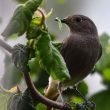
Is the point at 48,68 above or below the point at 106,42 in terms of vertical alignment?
above

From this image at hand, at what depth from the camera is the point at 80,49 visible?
240 centimetres

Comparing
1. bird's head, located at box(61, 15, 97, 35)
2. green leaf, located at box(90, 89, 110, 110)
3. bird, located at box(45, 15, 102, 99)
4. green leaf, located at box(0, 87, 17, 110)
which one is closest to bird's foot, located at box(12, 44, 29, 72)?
green leaf, located at box(0, 87, 17, 110)

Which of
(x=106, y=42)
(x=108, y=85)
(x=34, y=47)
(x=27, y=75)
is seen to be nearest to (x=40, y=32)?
(x=34, y=47)

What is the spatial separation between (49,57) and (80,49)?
97cm

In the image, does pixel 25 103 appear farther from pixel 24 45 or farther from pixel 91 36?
pixel 91 36

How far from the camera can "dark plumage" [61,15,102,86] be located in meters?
2.33

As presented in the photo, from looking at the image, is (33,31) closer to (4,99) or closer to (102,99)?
(4,99)

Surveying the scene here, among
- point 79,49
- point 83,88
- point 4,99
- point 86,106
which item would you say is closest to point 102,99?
point 83,88

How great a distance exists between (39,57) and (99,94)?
1.62 metres

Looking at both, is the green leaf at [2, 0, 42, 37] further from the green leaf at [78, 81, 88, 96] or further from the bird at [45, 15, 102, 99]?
the green leaf at [78, 81, 88, 96]

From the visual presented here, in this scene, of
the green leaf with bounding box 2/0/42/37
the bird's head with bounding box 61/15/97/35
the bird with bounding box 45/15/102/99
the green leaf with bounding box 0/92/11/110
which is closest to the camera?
the green leaf with bounding box 2/0/42/37

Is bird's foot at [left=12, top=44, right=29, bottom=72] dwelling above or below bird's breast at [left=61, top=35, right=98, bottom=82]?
above

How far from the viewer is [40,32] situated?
147cm

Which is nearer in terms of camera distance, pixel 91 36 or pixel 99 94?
pixel 91 36
